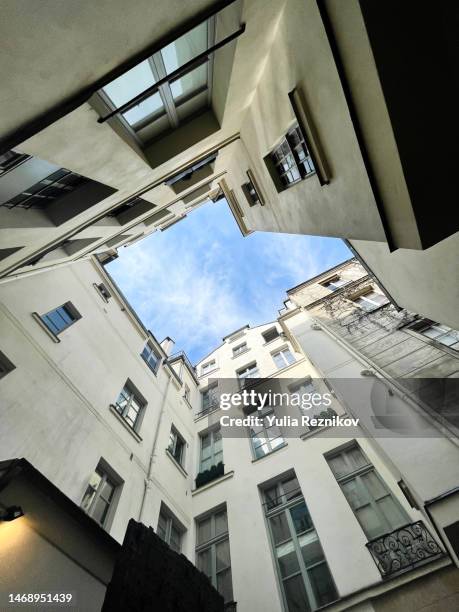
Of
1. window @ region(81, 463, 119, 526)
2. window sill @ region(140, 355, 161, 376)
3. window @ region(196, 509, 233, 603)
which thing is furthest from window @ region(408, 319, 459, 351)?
window sill @ region(140, 355, 161, 376)

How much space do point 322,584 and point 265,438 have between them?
221 inches

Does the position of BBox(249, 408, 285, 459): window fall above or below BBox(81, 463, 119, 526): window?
below

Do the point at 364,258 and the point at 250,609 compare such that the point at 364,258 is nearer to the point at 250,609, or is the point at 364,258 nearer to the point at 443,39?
the point at 443,39

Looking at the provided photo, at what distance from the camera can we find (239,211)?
14047 millimetres

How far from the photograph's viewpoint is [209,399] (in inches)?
714

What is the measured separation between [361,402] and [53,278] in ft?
35.6

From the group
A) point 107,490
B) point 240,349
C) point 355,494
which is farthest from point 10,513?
point 240,349

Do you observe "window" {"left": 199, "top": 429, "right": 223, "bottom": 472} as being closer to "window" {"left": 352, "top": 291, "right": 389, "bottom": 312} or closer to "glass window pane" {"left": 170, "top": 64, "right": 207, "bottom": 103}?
"window" {"left": 352, "top": 291, "right": 389, "bottom": 312}

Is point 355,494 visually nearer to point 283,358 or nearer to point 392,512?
point 392,512

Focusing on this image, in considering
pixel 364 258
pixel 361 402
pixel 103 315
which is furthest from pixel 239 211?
pixel 361 402

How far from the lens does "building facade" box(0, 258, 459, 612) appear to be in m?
6.44

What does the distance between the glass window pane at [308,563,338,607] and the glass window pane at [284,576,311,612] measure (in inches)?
11.5

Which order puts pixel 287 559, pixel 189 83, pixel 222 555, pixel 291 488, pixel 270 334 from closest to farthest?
pixel 189 83, pixel 287 559, pixel 222 555, pixel 291 488, pixel 270 334

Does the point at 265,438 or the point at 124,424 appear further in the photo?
the point at 265,438
